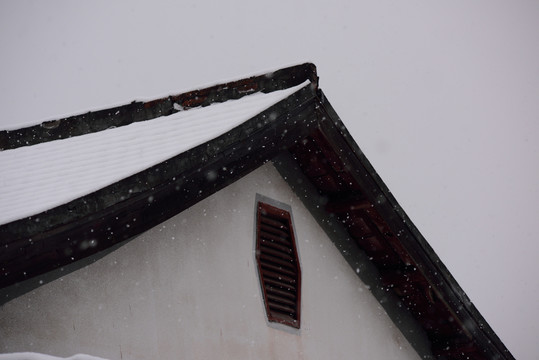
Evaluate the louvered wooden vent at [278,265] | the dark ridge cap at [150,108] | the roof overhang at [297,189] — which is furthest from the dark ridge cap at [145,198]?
the louvered wooden vent at [278,265]

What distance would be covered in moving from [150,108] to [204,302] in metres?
2.38

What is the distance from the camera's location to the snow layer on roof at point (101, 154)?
6266 millimetres

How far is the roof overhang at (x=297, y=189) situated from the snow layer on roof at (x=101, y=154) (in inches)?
4.1

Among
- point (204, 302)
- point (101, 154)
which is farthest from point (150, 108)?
point (204, 302)

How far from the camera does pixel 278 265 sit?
852 cm

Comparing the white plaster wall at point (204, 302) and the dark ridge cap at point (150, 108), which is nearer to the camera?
the white plaster wall at point (204, 302)

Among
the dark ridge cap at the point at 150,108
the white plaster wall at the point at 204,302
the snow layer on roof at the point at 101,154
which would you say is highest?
the dark ridge cap at the point at 150,108

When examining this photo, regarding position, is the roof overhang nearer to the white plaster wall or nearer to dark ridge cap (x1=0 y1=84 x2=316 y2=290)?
dark ridge cap (x1=0 y1=84 x2=316 y2=290)

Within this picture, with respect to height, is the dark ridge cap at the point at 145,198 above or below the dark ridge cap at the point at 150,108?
below

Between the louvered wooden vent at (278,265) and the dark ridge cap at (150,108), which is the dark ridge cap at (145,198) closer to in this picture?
the dark ridge cap at (150,108)

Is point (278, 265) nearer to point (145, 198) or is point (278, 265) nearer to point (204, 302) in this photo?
point (204, 302)

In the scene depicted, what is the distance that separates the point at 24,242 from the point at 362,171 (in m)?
4.04

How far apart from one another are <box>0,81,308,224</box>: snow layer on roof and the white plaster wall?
2.45 feet

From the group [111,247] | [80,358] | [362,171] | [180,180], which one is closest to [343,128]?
[362,171]
